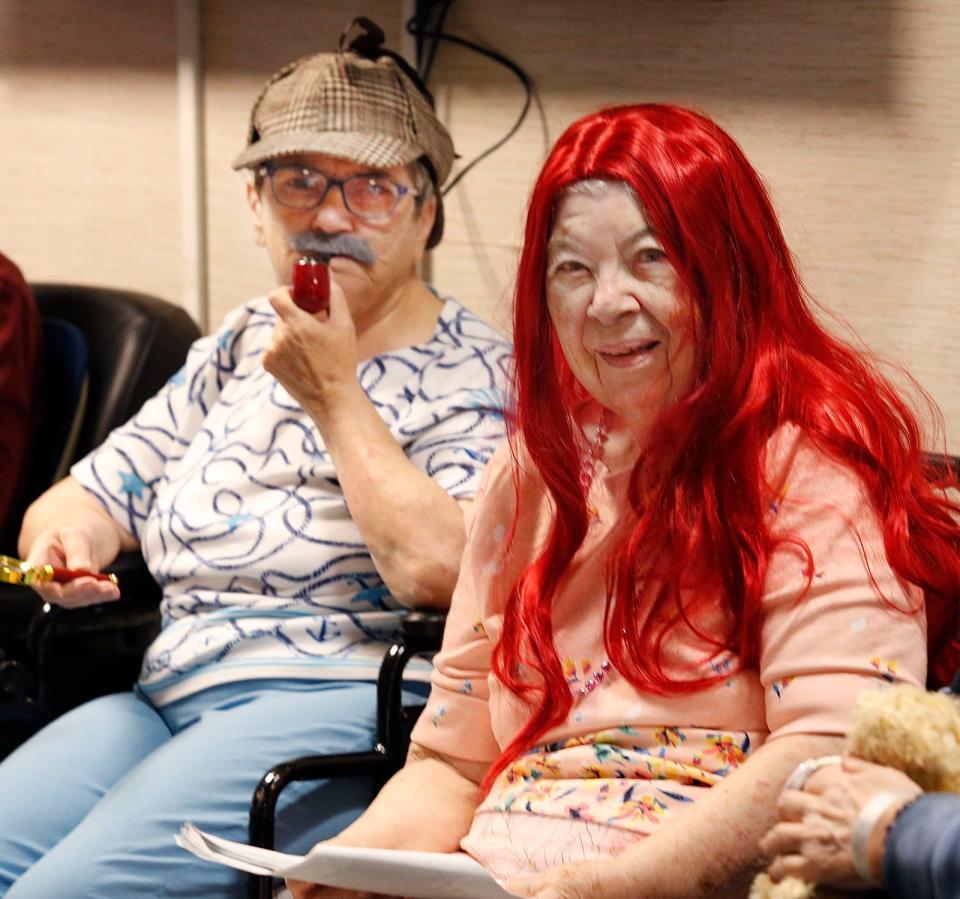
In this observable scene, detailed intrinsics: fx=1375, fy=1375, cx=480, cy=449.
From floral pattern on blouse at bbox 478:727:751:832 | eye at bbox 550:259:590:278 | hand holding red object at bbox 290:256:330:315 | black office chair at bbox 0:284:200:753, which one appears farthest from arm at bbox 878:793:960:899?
black office chair at bbox 0:284:200:753

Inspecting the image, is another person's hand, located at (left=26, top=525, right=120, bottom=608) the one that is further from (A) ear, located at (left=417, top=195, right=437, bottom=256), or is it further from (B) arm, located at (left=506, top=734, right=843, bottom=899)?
(B) arm, located at (left=506, top=734, right=843, bottom=899)

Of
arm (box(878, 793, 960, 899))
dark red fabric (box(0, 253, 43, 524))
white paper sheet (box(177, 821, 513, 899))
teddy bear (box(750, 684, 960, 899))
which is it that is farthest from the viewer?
dark red fabric (box(0, 253, 43, 524))

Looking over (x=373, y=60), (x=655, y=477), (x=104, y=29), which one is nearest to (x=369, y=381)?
(x=373, y=60)

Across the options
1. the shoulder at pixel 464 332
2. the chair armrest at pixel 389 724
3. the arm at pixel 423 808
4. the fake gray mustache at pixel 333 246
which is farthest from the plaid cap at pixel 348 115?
the arm at pixel 423 808

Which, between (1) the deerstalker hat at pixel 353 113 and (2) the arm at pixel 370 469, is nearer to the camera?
(2) the arm at pixel 370 469

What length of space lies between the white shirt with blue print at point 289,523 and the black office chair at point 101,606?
0.11 m

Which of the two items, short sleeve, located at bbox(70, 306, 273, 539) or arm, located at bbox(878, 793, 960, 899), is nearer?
arm, located at bbox(878, 793, 960, 899)

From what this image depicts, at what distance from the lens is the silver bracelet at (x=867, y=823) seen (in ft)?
3.22

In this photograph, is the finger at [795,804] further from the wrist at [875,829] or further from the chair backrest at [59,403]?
the chair backrest at [59,403]

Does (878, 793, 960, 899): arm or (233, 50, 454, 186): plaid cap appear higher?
(233, 50, 454, 186): plaid cap

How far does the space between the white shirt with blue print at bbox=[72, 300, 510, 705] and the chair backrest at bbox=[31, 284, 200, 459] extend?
0.34m

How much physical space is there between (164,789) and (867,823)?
947 mm

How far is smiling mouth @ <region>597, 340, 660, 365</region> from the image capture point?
4.42 ft

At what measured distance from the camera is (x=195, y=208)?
263 cm
